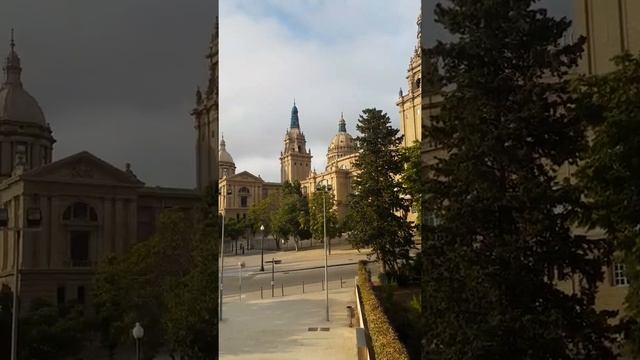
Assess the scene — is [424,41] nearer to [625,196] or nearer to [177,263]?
[625,196]

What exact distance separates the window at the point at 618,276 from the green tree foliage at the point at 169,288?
14.4 ft

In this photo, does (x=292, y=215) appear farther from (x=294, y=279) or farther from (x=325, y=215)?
(x=294, y=279)

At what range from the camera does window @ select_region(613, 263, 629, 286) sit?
23.4ft

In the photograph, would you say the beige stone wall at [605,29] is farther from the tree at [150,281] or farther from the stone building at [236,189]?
the tree at [150,281]

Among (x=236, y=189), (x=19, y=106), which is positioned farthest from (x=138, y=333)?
(x=19, y=106)

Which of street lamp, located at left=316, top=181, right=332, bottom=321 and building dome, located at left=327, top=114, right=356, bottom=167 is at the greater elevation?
building dome, located at left=327, top=114, right=356, bottom=167

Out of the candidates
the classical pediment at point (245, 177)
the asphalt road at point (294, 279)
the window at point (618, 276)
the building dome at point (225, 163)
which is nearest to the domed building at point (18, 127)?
the building dome at point (225, 163)

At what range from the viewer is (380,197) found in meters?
7.93

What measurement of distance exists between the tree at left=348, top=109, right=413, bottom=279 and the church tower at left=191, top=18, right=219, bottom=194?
65.7 inches

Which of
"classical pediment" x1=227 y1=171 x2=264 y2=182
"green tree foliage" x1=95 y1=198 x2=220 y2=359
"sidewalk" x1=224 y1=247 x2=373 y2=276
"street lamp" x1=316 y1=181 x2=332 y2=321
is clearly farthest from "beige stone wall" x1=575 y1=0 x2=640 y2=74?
"green tree foliage" x1=95 y1=198 x2=220 y2=359

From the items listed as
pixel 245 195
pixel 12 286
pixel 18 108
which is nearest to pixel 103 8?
pixel 18 108

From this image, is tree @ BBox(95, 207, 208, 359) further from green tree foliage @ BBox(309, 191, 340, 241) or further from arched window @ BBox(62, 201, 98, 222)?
green tree foliage @ BBox(309, 191, 340, 241)

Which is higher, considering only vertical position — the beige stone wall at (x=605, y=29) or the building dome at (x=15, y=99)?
the beige stone wall at (x=605, y=29)

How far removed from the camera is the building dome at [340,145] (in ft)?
25.8
